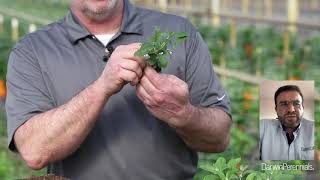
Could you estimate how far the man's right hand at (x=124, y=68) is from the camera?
2.92 m

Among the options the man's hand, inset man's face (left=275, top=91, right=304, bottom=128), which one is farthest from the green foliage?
the man's hand

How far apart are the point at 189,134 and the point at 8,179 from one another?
6.57 ft

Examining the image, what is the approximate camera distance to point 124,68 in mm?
2924

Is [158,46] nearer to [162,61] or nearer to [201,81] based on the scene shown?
[162,61]

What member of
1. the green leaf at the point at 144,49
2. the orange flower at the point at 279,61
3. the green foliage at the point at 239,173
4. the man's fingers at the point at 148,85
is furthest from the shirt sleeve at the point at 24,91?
the orange flower at the point at 279,61

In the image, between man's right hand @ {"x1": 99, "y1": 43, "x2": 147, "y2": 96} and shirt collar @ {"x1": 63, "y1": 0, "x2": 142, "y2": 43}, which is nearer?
man's right hand @ {"x1": 99, "y1": 43, "x2": 147, "y2": 96}

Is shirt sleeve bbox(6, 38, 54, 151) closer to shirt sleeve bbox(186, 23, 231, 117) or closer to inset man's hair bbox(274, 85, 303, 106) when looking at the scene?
shirt sleeve bbox(186, 23, 231, 117)

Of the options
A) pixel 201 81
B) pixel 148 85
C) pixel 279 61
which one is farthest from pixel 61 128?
pixel 279 61

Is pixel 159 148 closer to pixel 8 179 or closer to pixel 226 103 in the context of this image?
pixel 226 103

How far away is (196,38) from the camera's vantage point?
3574mm

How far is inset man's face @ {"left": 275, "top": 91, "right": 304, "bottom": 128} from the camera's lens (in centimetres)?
257

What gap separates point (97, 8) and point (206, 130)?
0.64 m

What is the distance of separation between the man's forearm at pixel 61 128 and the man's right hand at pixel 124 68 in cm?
7

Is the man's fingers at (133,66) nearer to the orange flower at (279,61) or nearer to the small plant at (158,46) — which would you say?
the small plant at (158,46)
